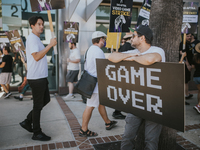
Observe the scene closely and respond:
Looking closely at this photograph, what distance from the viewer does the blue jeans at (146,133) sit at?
7.62 ft

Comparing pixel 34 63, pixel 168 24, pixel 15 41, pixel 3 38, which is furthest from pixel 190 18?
pixel 3 38

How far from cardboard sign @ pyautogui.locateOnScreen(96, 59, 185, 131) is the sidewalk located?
1218mm

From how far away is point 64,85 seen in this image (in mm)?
8062

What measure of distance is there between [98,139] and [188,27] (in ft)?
15.0

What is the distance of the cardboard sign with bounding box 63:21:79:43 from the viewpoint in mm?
7336

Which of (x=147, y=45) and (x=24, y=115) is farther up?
(x=147, y=45)

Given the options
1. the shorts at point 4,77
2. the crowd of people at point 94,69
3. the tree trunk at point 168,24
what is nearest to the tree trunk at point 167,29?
the tree trunk at point 168,24

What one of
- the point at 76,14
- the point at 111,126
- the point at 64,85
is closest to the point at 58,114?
the point at 111,126

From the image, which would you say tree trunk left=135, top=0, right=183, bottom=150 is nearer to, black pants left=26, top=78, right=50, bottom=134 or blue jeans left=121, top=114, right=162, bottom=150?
blue jeans left=121, top=114, right=162, bottom=150

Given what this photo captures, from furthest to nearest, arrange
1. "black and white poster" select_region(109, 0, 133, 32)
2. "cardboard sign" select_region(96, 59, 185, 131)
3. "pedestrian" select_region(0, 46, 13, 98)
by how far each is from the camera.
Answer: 1. "pedestrian" select_region(0, 46, 13, 98)
2. "black and white poster" select_region(109, 0, 133, 32)
3. "cardboard sign" select_region(96, 59, 185, 131)

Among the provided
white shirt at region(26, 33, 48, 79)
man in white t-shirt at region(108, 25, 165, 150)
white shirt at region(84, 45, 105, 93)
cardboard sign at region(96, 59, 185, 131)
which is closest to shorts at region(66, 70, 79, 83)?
white shirt at region(84, 45, 105, 93)

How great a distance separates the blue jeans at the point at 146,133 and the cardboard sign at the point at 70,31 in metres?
5.46

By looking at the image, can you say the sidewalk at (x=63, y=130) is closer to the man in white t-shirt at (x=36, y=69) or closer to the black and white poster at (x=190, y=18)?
the man in white t-shirt at (x=36, y=69)

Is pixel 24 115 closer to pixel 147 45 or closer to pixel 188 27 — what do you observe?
pixel 147 45
